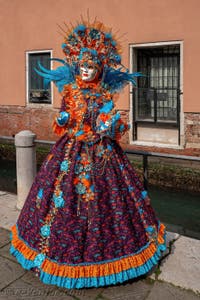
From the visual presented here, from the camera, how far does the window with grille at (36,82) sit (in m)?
10.6

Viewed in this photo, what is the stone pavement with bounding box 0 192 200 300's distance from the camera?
2348 mm

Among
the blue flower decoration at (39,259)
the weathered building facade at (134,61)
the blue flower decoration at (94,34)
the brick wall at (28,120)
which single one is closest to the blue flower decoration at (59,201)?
the blue flower decoration at (39,259)

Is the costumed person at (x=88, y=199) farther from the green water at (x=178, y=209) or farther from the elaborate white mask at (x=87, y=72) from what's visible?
the green water at (x=178, y=209)

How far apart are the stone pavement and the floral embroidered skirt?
82 millimetres

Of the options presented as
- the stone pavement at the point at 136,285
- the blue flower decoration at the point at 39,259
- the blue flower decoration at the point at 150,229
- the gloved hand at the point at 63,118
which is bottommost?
the stone pavement at the point at 136,285

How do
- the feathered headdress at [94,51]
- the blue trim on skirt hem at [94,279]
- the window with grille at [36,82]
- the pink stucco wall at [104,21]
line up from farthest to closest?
the window with grille at [36,82], the pink stucco wall at [104,21], the feathered headdress at [94,51], the blue trim on skirt hem at [94,279]

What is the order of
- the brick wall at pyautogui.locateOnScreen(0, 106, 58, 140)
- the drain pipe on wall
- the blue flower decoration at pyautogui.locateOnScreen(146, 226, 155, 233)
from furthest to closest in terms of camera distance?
the brick wall at pyautogui.locateOnScreen(0, 106, 58, 140), the drain pipe on wall, the blue flower decoration at pyautogui.locateOnScreen(146, 226, 155, 233)

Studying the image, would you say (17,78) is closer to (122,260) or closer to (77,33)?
(77,33)

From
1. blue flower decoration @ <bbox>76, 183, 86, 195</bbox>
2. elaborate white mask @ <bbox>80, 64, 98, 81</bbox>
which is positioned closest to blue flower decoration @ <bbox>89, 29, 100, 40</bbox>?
elaborate white mask @ <bbox>80, 64, 98, 81</bbox>

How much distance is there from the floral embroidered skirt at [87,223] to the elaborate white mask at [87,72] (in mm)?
479

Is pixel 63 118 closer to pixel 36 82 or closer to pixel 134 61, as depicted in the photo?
pixel 134 61

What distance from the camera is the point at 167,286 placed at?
2.46 meters

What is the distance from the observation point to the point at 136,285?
2461 mm

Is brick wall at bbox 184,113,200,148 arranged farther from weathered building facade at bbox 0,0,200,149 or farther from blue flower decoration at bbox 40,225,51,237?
blue flower decoration at bbox 40,225,51,237
